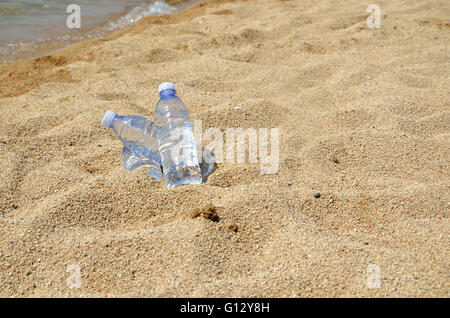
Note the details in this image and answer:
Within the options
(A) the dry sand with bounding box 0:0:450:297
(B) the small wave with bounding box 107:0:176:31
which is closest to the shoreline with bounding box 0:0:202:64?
(B) the small wave with bounding box 107:0:176:31

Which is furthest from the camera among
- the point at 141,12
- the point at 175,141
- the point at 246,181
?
the point at 141,12

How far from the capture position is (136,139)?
234 cm

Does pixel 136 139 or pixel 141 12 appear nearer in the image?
pixel 136 139

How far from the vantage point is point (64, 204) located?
70.7 inches

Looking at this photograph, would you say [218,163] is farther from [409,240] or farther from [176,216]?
[409,240]

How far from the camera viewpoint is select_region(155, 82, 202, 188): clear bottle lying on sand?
204cm

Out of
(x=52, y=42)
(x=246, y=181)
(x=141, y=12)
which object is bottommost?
(x=246, y=181)

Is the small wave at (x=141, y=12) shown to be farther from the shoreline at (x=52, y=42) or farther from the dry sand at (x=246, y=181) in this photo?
the dry sand at (x=246, y=181)

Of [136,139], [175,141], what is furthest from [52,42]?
[175,141]

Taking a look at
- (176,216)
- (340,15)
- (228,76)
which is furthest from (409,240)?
(340,15)

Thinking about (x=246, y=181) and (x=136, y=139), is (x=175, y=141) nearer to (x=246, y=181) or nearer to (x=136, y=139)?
(x=136, y=139)

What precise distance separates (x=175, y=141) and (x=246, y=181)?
54cm

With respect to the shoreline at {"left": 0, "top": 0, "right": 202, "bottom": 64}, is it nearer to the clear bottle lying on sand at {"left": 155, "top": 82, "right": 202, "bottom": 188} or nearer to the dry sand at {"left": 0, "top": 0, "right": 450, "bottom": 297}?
the dry sand at {"left": 0, "top": 0, "right": 450, "bottom": 297}
